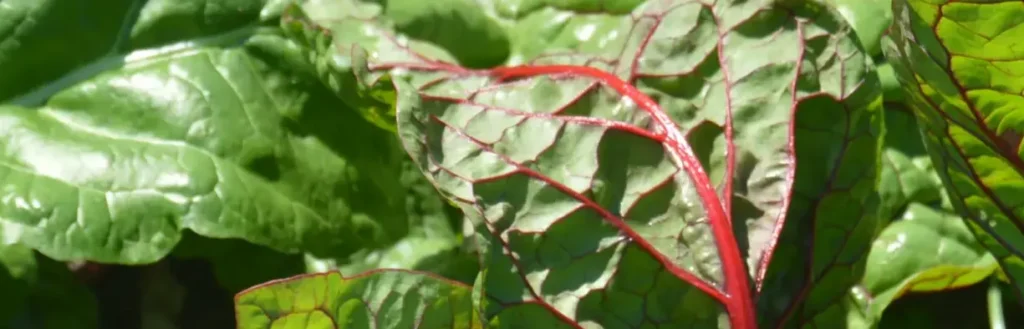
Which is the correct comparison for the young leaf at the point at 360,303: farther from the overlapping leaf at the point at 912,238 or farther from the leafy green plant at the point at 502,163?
the overlapping leaf at the point at 912,238

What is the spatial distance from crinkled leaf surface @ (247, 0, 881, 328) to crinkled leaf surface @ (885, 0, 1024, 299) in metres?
0.11

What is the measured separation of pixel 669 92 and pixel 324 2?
44cm

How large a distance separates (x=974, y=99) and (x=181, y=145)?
0.86 meters

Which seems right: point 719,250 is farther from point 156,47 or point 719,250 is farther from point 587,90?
point 156,47

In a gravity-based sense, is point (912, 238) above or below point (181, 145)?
below

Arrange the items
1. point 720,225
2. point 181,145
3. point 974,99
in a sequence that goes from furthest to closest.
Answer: point 181,145, point 720,225, point 974,99

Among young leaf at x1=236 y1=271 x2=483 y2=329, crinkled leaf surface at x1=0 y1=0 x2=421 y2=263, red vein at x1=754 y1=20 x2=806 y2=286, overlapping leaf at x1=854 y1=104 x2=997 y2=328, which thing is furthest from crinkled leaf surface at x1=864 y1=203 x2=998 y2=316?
crinkled leaf surface at x1=0 y1=0 x2=421 y2=263

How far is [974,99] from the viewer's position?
99 cm

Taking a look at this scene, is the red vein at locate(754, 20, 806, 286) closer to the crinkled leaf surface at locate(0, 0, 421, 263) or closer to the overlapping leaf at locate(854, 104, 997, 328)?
the overlapping leaf at locate(854, 104, 997, 328)

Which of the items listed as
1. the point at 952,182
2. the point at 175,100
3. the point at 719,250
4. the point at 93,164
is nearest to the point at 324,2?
the point at 175,100

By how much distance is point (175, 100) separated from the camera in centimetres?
124

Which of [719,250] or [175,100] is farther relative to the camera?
[175,100]

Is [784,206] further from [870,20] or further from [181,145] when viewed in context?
[181,145]

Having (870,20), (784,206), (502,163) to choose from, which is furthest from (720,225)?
(870,20)
